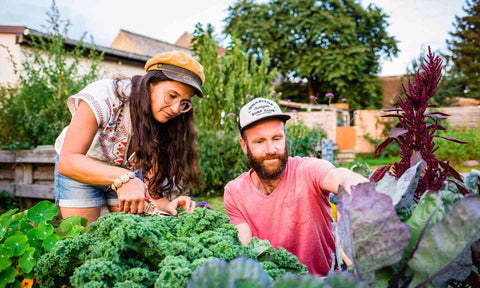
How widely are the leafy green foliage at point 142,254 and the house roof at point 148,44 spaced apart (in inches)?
818

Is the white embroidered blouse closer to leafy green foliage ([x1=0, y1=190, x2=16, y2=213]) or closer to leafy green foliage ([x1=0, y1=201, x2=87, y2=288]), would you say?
leafy green foliage ([x1=0, y1=201, x2=87, y2=288])

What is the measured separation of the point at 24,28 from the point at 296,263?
442 inches

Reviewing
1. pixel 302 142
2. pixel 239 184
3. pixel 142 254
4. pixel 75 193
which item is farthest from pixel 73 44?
pixel 142 254

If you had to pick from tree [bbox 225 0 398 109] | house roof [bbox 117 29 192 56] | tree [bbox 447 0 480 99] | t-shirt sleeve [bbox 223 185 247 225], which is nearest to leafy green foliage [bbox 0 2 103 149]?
t-shirt sleeve [bbox 223 185 247 225]

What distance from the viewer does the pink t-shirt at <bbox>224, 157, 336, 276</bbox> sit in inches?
70.0

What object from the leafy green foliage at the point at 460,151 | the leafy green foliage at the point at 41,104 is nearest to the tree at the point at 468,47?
the leafy green foliage at the point at 460,151

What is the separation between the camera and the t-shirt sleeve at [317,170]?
170cm

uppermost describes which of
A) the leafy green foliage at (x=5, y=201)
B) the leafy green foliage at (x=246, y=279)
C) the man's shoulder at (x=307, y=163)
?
the man's shoulder at (x=307, y=163)

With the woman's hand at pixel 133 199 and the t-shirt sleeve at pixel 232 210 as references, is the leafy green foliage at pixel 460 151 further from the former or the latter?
the woman's hand at pixel 133 199

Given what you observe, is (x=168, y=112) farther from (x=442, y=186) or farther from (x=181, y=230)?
(x=442, y=186)

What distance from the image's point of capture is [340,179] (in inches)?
55.6

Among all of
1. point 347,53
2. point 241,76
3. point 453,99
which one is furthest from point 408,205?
point 347,53

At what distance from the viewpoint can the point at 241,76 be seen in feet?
20.2

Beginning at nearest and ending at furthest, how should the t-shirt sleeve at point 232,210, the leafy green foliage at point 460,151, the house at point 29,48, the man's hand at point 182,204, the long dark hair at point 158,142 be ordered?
the man's hand at point 182,204
the t-shirt sleeve at point 232,210
the long dark hair at point 158,142
the house at point 29,48
the leafy green foliage at point 460,151
